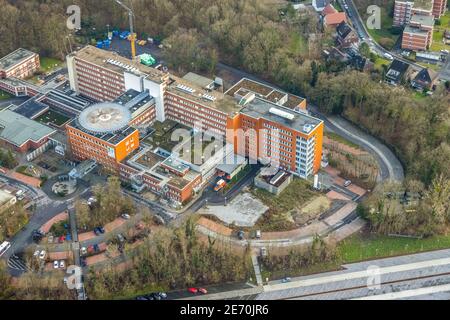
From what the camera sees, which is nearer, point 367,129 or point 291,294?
point 291,294

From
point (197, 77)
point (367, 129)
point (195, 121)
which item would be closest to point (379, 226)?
point (367, 129)

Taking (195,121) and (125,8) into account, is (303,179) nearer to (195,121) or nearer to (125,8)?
(195,121)

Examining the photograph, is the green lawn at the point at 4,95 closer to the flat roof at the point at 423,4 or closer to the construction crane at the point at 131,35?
the construction crane at the point at 131,35

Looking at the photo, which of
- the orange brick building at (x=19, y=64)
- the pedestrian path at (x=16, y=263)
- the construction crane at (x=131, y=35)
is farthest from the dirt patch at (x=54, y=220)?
the construction crane at (x=131, y=35)

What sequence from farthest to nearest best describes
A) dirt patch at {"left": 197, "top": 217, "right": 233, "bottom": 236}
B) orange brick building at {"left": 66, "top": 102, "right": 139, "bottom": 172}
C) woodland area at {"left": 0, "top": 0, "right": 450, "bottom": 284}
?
orange brick building at {"left": 66, "top": 102, "right": 139, "bottom": 172} < dirt patch at {"left": 197, "top": 217, "right": 233, "bottom": 236} < woodland area at {"left": 0, "top": 0, "right": 450, "bottom": 284}

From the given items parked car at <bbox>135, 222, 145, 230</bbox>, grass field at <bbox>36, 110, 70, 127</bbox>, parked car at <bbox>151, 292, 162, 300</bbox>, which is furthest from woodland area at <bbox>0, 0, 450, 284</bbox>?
grass field at <bbox>36, 110, 70, 127</bbox>

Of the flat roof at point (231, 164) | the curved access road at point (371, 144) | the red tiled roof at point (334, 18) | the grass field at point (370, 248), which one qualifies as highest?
the red tiled roof at point (334, 18)

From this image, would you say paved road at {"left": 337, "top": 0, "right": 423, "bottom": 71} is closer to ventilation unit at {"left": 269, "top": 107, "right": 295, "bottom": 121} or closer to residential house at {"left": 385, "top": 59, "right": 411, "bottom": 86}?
residential house at {"left": 385, "top": 59, "right": 411, "bottom": 86}
